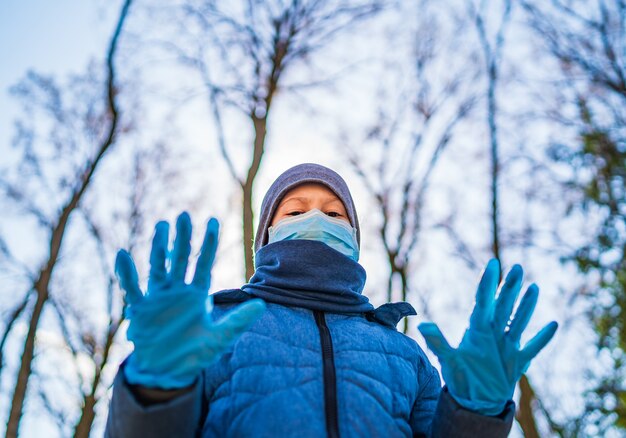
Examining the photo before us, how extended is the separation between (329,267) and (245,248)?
12.5ft

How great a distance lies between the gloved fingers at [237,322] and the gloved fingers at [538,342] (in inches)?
33.3

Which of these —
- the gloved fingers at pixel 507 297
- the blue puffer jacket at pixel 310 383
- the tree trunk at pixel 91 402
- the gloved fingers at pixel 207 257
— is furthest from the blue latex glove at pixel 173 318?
the tree trunk at pixel 91 402

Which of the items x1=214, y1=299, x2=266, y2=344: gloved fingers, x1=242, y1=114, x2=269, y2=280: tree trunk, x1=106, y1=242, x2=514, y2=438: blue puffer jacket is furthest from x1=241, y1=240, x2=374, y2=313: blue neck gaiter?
x1=242, y1=114, x2=269, y2=280: tree trunk

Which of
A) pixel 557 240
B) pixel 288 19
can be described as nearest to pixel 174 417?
pixel 288 19

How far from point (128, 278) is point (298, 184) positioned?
122cm

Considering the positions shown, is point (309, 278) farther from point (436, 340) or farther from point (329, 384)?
point (436, 340)

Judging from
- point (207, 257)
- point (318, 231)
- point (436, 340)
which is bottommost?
point (436, 340)

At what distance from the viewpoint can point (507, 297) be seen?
1.76m

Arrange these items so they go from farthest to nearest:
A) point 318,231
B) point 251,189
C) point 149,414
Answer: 1. point 251,189
2. point 318,231
3. point 149,414

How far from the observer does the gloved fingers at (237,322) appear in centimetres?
159

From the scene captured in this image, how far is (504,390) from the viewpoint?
69.6 inches

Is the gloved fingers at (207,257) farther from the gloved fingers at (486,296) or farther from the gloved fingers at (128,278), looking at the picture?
the gloved fingers at (486,296)

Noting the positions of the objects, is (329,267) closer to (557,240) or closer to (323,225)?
(323,225)

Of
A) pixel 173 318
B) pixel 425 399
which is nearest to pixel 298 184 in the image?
pixel 425 399
